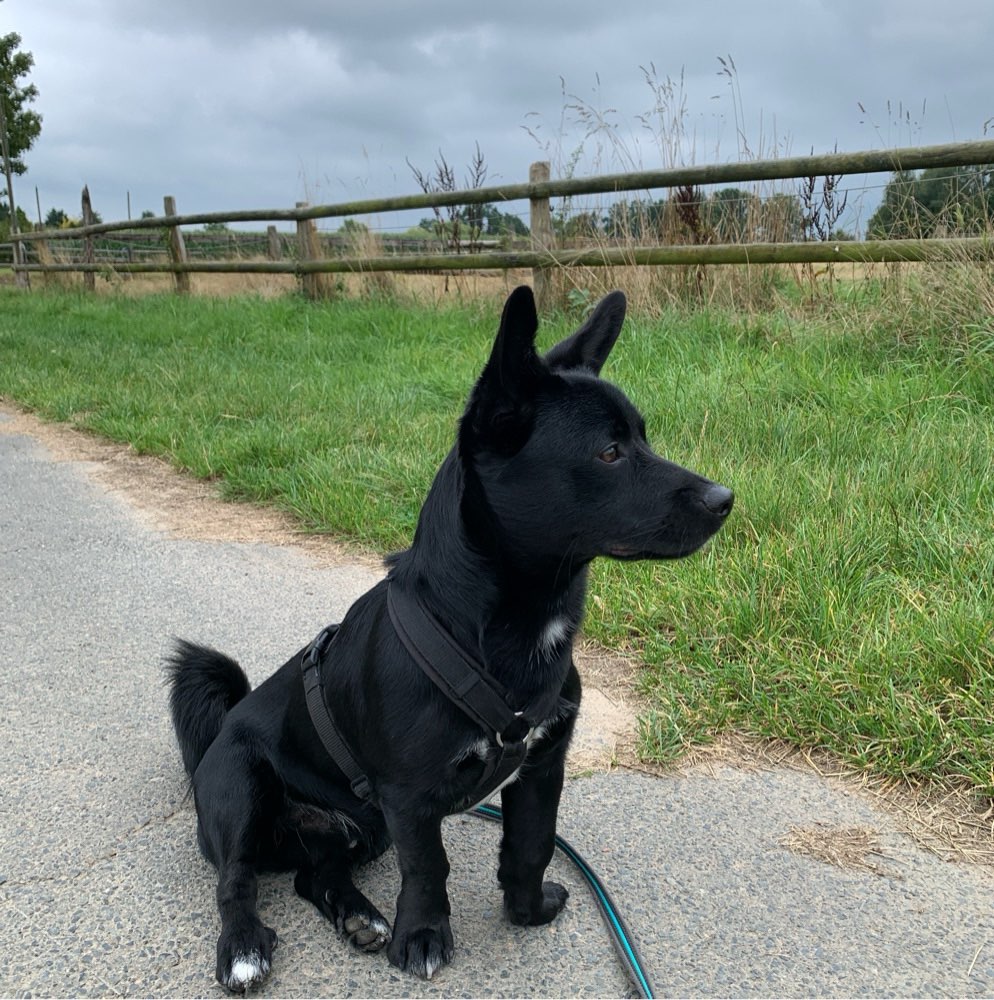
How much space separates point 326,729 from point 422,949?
491 mm

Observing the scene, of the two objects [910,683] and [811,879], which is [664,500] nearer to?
[811,879]

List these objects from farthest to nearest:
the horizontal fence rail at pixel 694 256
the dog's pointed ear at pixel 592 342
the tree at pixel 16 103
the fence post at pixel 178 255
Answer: the tree at pixel 16 103, the fence post at pixel 178 255, the horizontal fence rail at pixel 694 256, the dog's pointed ear at pixel 592 342

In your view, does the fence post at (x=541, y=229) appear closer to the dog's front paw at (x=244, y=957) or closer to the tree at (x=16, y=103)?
the dog's front paw at (x=244, y=957)

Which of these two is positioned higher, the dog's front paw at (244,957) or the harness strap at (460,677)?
the harness strap at (460,677)

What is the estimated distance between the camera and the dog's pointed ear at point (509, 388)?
180 cm

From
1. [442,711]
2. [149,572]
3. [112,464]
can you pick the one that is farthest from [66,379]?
[442,711]

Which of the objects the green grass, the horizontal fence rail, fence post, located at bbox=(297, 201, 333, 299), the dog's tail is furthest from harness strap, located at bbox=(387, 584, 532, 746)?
fence post, located at bbox=(297, 201, 333, 299)

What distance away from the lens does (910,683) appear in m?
2.67

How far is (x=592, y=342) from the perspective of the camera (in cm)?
224

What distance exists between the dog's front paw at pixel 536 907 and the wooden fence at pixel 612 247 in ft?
16.1

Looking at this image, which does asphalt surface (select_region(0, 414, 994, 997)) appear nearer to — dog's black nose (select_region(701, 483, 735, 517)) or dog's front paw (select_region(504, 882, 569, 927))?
dog's front paw (select_region(504, 882, 569, 927))

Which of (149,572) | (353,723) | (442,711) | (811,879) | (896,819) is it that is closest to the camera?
(442,711)

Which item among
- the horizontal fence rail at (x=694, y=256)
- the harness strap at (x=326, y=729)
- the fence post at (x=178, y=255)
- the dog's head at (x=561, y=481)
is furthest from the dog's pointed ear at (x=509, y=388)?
the fence post at (x=178, y=255)

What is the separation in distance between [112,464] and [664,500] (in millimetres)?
5096
